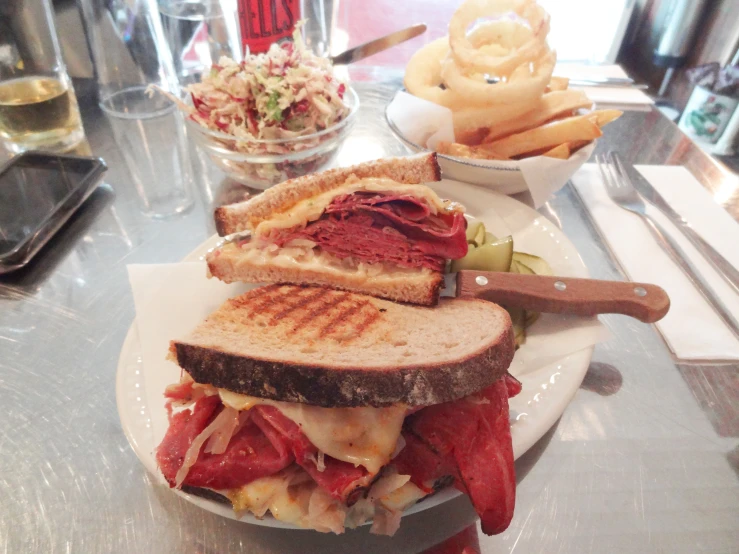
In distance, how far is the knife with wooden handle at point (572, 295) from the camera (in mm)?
1399

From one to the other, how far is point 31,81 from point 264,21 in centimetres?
125

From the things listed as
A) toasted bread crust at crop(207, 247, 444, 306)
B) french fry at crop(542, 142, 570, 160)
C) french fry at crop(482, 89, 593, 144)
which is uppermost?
french fry at crop(482, 89, 593, 144)

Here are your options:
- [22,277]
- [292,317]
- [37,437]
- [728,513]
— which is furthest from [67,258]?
[728,513]

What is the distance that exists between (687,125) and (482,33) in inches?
113

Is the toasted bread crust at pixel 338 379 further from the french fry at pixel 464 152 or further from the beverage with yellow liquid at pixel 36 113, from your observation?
the beverage with yellow liquid at pixel 36 113

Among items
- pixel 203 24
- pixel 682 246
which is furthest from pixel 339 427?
pixel 203 24

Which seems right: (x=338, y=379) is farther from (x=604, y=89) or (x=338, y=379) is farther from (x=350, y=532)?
(x=604, y=89)

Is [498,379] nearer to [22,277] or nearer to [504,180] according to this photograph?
[504,180]

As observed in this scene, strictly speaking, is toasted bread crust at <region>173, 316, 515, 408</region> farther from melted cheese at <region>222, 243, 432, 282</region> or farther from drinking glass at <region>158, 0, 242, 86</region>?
drinking glass at <region>158, 0, 242, 86</region>

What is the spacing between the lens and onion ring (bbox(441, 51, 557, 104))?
1.96 metres

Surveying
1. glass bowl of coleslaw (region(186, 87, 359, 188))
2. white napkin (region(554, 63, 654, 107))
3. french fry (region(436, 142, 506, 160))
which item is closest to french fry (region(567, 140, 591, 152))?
french fry (region(436, 142, 506, 160))

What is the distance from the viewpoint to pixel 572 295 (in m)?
1.40

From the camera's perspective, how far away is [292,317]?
1365 mm

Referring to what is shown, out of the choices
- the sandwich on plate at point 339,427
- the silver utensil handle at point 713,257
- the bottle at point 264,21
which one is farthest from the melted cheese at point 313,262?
the bottle at point 264,21
